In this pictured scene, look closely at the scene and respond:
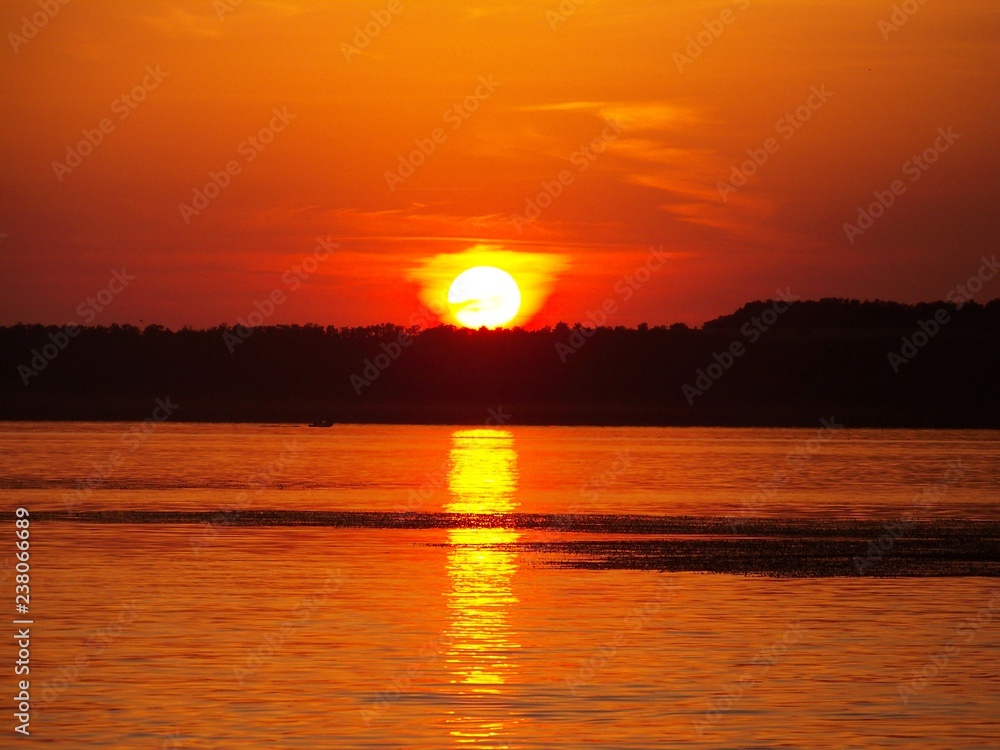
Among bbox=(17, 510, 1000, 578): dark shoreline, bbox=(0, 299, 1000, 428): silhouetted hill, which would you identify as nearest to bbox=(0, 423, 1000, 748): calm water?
bbox=(17, 510, 1000, 578): dark shoreline

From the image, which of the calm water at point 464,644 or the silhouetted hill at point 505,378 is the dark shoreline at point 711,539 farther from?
the silhouetted hill at point 505,378

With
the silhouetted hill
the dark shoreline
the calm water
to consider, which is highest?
the silhouetted hill

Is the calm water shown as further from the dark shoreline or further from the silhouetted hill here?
the silhouetted hill

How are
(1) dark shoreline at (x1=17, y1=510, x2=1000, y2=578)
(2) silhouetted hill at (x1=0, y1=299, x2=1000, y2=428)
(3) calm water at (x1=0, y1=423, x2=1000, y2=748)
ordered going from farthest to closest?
(2) silhouetted hill at (x1=0, y1=299, x2=1000, y2=428) → (1) dark shoreline at (x1=17, y1=510, x2=1000, y2=578) → (3) calm water at (x1=0, y1=423, x2=1000, y2=748)

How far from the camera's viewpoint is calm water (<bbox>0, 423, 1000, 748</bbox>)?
1777 centimetres

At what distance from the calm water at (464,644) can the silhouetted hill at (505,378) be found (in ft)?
363

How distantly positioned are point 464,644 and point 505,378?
15092 cm

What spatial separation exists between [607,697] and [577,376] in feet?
509

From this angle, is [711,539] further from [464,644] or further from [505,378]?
[505,378]

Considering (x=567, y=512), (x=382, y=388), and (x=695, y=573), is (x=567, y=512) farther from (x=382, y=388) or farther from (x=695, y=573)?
(x=382, y=388)

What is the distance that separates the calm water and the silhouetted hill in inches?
4353

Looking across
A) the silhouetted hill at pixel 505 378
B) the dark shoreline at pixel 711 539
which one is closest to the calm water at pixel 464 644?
the dark shoreline at pixel 711 539

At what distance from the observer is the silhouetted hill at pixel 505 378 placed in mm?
155750

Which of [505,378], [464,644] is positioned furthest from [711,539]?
[505,378]
